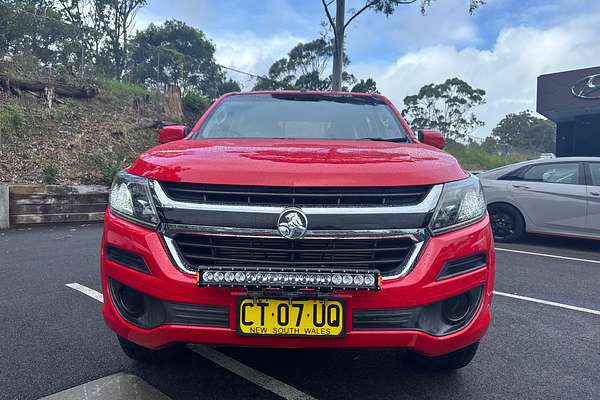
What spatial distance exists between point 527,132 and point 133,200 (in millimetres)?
49227

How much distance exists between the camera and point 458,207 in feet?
6.35

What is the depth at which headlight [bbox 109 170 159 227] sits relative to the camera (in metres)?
1.88

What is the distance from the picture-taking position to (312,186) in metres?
1.78

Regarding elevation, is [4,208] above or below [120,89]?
below

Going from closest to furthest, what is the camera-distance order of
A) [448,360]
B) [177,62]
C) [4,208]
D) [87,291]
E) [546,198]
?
[448,360]
[87,291]
[546,198]
[4,208]
[177,62]

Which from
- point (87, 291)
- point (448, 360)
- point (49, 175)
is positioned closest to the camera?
point (448, 360)

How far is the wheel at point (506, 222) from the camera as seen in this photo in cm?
639

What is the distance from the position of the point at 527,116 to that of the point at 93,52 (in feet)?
142

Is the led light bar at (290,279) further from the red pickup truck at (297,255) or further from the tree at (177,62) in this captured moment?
the tree at (177,62)

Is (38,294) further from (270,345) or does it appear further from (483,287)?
(483,287)

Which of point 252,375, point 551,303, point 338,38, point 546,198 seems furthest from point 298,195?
point 338,38

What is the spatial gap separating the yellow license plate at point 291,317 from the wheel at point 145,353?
2.46ft

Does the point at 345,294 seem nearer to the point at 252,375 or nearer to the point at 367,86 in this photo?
the point at 252,375

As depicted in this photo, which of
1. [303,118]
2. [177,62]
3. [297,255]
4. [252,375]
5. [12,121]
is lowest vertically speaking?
[252,375]
